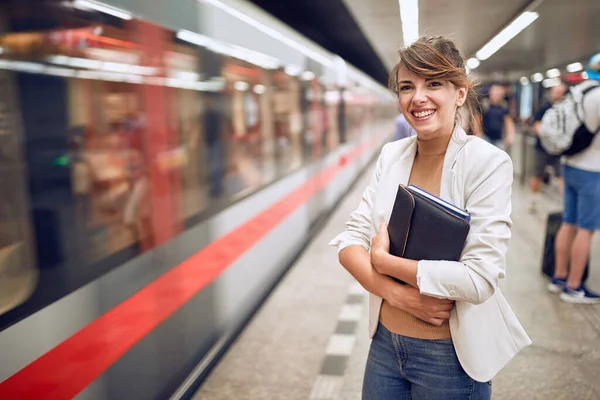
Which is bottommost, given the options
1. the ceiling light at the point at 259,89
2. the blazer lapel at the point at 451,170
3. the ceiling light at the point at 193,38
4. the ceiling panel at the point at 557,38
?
the blazer lapel at the point at 451,170

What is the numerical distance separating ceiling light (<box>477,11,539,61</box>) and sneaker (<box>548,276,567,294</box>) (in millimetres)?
2877

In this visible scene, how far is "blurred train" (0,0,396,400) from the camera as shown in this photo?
1667 millimetres

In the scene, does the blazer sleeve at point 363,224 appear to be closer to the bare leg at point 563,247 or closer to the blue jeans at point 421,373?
the blue jeans at point 421,373

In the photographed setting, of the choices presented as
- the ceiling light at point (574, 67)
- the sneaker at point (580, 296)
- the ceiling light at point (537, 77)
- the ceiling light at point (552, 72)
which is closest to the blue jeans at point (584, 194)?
the sneaker at point (580, 296)

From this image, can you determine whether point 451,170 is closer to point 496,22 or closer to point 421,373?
point 421,373

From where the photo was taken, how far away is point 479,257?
1.21 metres

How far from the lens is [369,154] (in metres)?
14.3

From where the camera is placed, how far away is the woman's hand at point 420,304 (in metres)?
1.27

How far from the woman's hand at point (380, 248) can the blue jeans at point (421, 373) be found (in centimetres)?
18

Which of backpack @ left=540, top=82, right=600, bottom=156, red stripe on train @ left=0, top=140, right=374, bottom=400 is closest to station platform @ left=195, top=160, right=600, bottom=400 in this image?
red stripe on train @ left=0, top=140, right=374, bottom=400

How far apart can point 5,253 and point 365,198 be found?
101 cm

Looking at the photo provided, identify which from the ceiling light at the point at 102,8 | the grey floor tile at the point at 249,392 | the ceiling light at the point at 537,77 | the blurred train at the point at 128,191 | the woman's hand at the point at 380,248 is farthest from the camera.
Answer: the ceiling light at the point at 537,77

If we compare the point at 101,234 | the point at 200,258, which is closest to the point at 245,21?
the point at 200,258

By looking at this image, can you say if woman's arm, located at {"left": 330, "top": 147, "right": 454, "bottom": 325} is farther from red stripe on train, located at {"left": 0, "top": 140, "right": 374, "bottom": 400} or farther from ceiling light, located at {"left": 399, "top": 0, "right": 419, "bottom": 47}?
ceiling light, located at {"left": 399, "top": 0, "right": 419, "bottom": 47}
